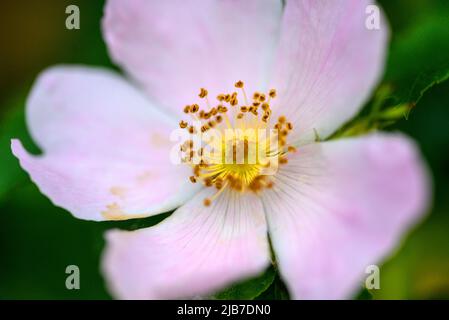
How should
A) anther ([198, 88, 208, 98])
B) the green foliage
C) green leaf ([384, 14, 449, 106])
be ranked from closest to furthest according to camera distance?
the green foliage, green leaf ([384, 14, 449, 106]), anther ([198, 88, 208, 98])

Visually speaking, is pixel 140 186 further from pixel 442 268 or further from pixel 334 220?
pixel 442 268

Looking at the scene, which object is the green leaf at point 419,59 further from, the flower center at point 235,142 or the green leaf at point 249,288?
the green leaf at point 249,288

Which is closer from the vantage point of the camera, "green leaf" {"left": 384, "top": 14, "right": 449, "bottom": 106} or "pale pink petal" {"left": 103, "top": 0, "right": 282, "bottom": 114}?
"green leaf" {"left": 384, "top": 14, "right": 449, "bottom": 106}

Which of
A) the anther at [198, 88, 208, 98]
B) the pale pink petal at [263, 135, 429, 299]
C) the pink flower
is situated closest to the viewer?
the pale pink petal at [263, 135, 429, 299]

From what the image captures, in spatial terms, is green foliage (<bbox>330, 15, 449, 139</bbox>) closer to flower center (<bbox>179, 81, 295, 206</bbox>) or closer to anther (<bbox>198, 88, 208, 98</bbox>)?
flower center (<bbox>179, 81, 295, 206</bbox>)

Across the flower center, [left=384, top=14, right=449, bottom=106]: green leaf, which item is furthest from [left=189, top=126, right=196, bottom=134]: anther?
[left=384, top=14, right=449, bottom=106]: green leaf

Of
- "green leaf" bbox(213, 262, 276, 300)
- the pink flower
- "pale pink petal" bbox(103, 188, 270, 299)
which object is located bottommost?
"green leaf" bbox(213, 262, 276, 300)

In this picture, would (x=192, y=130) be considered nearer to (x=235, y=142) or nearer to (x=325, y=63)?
(x=235, y=142)

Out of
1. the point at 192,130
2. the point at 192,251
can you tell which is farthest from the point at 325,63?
the point at 192,251
